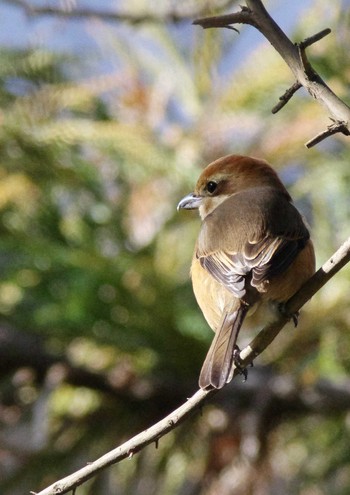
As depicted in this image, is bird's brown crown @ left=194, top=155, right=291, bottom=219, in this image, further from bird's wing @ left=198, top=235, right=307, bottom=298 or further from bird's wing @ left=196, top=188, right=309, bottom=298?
bird's wing @ left=198, top=235, right=307, bottom=298

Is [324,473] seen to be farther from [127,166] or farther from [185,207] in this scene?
[127,166]

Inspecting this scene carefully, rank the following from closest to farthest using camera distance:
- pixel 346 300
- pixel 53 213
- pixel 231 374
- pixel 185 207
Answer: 1. pixel 231 374
2. pixel 185 207
3. pixel 346 300
4. pixel 53 213

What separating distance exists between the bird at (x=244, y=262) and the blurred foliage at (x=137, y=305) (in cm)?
60

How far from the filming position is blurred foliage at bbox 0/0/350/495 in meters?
4.05

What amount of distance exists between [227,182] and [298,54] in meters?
1.73

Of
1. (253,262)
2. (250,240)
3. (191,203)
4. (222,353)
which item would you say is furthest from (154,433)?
(191,203)

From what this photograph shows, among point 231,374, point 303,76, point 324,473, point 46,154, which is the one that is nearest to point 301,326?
point 324,473

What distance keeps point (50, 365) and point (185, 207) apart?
0.77 meters

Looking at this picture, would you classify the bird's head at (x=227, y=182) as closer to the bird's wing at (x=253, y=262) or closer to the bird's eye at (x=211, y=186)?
the bird's eye at (x=211, y=186)

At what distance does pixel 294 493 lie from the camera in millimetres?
4379

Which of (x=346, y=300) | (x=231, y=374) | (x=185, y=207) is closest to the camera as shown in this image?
(x=231, y=374)

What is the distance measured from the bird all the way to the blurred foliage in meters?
0.60

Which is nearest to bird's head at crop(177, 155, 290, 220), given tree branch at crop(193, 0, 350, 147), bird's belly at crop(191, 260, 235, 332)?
bird's belly at crop(191, 260, 235, 332)

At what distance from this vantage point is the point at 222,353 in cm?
274
